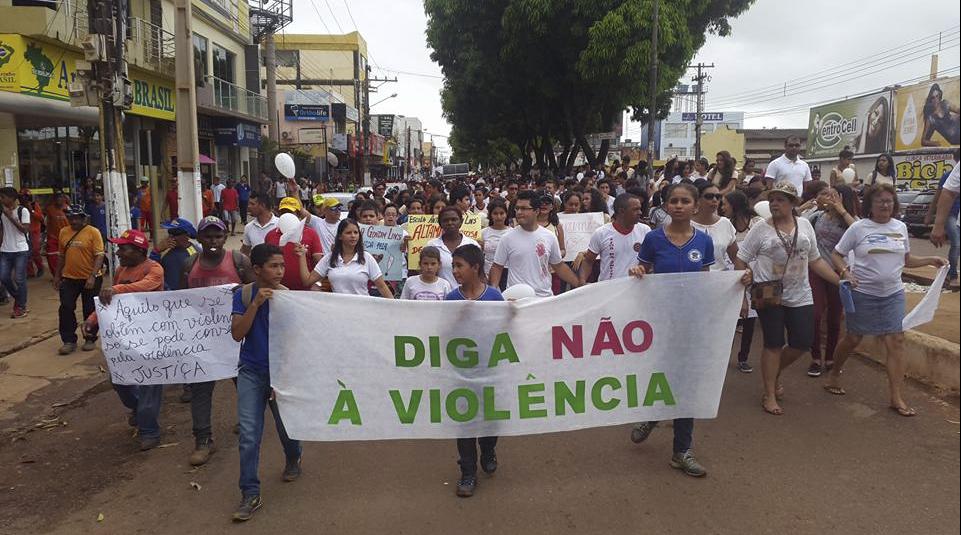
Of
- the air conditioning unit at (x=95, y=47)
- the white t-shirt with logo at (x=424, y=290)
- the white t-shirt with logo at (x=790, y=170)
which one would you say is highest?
the air conditioning unit at (x=95, y=47)

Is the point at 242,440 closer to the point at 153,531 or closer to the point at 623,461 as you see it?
the point at 153,531

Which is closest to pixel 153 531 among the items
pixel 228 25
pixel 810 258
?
pixel 810 258

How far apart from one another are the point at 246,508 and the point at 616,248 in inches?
134

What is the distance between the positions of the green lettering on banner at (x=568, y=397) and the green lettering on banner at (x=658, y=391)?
42 centimetres

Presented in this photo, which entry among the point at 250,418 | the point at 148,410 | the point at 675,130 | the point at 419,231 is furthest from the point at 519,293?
the point at 675,130

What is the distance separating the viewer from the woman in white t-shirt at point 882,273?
5.43m

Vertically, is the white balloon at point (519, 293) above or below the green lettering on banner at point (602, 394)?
above

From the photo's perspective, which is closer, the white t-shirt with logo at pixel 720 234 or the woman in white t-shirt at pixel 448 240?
the woman in white t-shirt at pixel 448 240

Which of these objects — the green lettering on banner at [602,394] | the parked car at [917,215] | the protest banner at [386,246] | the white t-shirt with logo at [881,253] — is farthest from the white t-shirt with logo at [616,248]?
the parked car at [917,215]

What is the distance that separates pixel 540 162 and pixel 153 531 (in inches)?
1617

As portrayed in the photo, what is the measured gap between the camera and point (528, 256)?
5734 mm

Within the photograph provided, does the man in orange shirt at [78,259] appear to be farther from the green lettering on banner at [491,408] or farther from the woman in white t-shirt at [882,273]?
the woman in white t-shirt at [882,273]

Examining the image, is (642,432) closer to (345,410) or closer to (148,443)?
(345,410)

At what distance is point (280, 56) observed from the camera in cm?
5866
